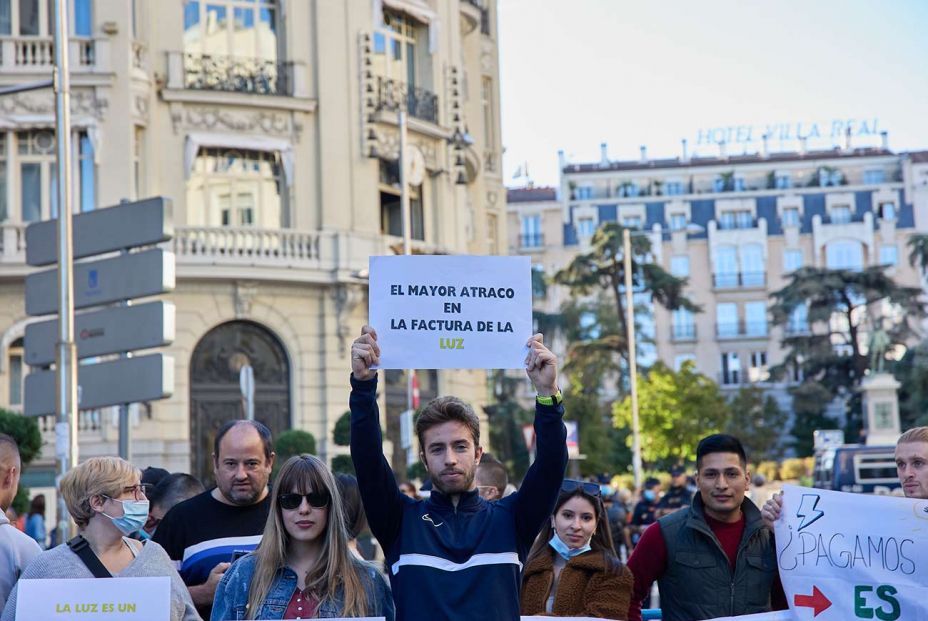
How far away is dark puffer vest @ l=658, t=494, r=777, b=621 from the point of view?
6898mm

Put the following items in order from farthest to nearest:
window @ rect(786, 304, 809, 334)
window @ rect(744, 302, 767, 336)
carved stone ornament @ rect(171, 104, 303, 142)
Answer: window @ rect(744, 302, 767, 336) → window @ rect(786, 304, 809, 334) → carved stone ornament @ rect(171, 104, 303, 142)

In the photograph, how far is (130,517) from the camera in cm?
596

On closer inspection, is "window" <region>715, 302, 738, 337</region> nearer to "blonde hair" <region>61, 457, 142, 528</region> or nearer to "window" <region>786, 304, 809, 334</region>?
"window" <region>786, 304, 809, 334</region>

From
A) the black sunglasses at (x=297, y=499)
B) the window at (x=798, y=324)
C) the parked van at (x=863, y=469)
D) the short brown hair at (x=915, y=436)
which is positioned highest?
the window at (x=798, y=324)

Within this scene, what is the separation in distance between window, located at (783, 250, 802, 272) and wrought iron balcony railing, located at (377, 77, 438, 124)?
62608mm

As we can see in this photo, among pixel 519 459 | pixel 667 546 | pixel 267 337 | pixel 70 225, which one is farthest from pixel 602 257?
pixel 667 546

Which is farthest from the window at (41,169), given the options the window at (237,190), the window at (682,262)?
the window at (682,262)

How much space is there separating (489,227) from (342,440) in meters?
16.0

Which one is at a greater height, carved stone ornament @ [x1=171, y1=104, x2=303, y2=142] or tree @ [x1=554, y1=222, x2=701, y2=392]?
carved stone ornament @ [x1=171, y1=104, x2=303, y2=142]

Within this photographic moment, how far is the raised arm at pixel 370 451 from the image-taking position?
18.9 feet

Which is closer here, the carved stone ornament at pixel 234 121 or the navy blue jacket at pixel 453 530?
the navy blue jacket at pixel 453 530

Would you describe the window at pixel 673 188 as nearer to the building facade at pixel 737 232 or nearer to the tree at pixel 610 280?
the building facade at pixel 737 232

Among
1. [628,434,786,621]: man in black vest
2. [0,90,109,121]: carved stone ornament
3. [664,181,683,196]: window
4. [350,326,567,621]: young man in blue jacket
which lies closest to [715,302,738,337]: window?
[664,181,683,196]: window

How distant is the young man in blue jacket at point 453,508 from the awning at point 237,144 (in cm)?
2892
